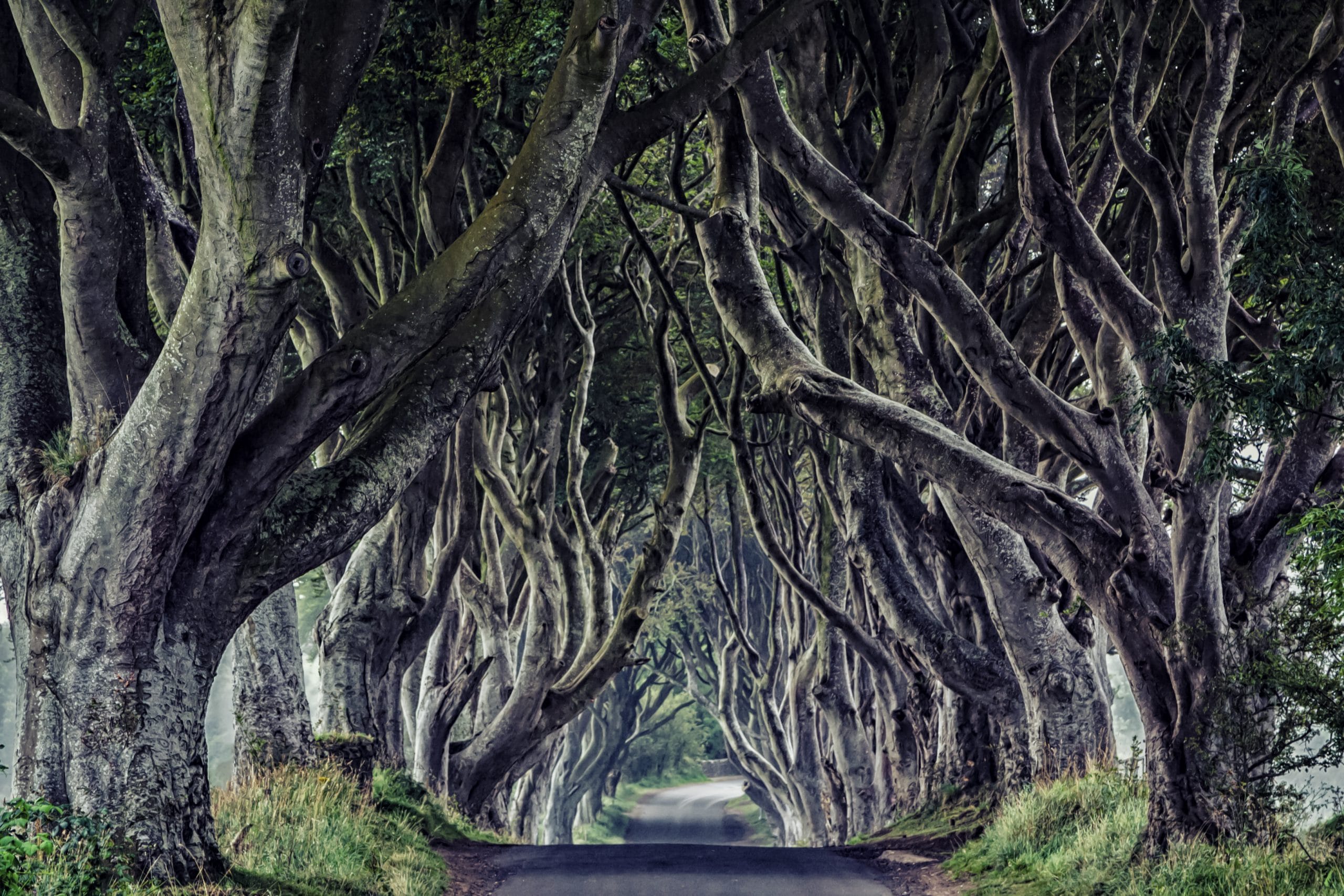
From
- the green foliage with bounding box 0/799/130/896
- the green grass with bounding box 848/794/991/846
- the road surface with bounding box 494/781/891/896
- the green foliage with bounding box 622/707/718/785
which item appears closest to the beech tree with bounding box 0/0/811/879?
the green foliage with bounding box 0/799/130/896

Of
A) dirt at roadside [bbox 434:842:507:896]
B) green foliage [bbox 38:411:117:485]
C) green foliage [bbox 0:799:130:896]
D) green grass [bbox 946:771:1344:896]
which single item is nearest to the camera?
green foliage [bbox 0:799:130:896]

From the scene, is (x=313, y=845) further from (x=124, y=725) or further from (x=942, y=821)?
(x=942, y=821)

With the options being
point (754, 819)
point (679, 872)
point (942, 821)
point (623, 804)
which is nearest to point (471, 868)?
point (679, 872)

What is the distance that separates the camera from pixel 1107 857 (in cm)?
793

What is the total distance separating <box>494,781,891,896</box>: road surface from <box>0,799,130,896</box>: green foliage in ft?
11.7

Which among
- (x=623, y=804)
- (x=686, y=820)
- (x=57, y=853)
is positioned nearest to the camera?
(x=57, y=853)

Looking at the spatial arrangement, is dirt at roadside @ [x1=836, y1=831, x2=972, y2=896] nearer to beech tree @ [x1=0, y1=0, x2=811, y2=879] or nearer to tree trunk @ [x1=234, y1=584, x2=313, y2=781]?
tree trunk @ [x1=234, y1=584, x2=313, y2=781]

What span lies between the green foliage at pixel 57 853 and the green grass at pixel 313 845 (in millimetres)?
43

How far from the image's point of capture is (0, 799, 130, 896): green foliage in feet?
17.0

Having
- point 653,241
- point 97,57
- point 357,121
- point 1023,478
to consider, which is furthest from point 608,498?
point 97,57

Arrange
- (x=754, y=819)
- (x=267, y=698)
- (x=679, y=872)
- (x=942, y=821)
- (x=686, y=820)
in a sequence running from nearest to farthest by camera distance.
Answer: (x=679, y=872), (x=267, y=698), (x=942, y=821), (x=686, y=820), (x=754, y=819)

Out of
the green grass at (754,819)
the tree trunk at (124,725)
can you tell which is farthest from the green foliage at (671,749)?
the tree trunk at (124,725)

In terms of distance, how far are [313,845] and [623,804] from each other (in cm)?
3391

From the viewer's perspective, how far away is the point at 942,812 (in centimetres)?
1200
